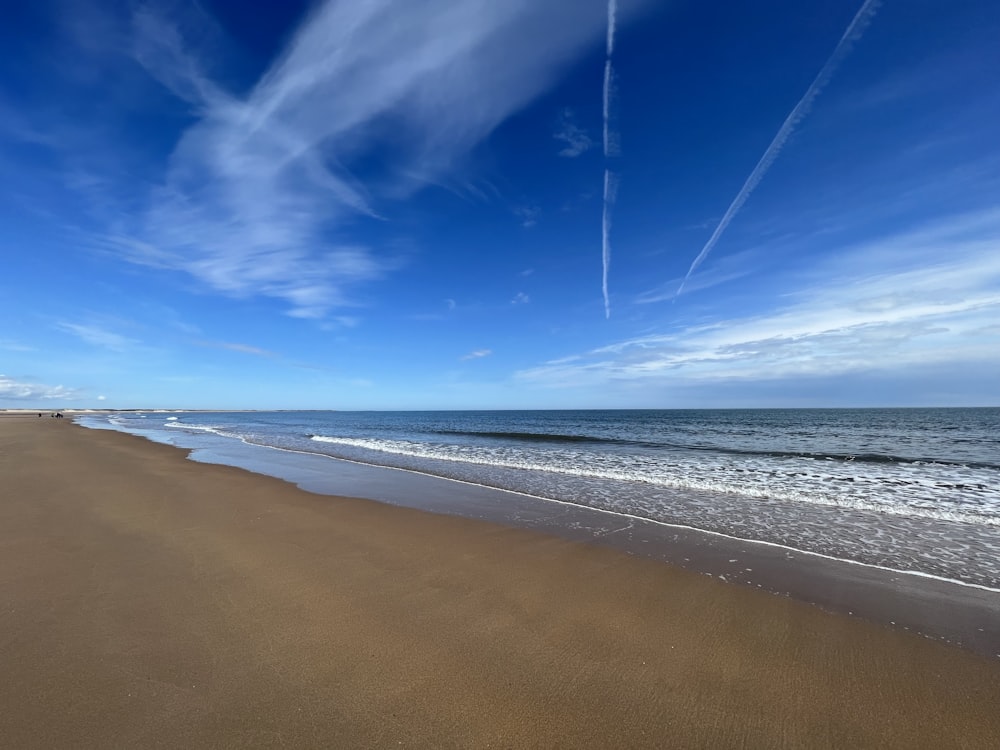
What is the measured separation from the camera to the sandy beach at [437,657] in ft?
9.07

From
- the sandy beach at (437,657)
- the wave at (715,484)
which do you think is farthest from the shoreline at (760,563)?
the wave at (715,484)

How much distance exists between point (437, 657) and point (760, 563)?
15.9 ft

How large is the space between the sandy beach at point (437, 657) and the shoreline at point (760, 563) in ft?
1.38

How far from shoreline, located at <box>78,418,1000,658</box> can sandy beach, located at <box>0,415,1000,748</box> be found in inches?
16.6

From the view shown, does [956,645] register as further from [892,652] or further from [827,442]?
[827,442]

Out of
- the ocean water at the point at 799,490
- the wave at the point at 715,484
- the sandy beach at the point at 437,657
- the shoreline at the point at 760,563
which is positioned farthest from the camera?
the wave at the point at 715,484

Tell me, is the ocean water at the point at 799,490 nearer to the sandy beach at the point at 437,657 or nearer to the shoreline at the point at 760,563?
the shoreline at the point at 760,563

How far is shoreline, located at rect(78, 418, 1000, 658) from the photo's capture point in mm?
4445

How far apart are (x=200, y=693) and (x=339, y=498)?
7231 millimetres

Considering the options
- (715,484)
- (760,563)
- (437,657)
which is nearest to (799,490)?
(715,484)

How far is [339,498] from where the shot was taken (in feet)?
32.9

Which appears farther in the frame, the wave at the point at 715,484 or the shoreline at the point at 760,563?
the wave at the point at 715,484

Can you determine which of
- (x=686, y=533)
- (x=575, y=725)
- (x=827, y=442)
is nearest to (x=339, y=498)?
(x=686, y=533)

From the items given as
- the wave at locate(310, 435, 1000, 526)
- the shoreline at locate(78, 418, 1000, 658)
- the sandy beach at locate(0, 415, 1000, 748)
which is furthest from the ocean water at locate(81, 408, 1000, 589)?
the sandy beach at locate(0, 415, 1000, 748)
